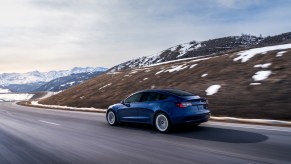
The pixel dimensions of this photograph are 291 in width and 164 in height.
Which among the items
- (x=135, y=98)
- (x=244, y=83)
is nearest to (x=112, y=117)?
(x=135, y=98)

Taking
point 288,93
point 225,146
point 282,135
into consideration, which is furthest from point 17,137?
point 288,93

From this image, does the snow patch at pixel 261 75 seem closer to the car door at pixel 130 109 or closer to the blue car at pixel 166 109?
the blue car at pixel 166 109

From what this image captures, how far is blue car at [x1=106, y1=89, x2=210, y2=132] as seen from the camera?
10.3m

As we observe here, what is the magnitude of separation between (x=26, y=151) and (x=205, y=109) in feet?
19.2

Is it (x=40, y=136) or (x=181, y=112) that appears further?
(x=40, y=136)

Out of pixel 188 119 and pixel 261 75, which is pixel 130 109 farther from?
Result: pixel 261 75

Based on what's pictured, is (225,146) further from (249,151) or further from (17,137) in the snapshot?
(17,137)

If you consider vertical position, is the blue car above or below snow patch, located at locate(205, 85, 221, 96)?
below

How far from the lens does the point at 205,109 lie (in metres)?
11.0

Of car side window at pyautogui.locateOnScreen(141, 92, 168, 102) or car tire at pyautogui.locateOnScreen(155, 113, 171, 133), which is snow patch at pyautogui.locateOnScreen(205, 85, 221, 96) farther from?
car tire at pyautogui.locateOnScreen(155, 113, 171, 133)

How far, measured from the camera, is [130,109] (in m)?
12.1

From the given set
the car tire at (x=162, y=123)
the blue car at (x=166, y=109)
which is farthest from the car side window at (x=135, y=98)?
the car tire at (x=162, y=123)

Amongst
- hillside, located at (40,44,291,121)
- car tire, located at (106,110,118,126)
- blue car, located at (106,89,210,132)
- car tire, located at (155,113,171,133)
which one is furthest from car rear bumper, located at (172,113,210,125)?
hillside, located at (40,44,291,121)

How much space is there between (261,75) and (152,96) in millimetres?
11036
